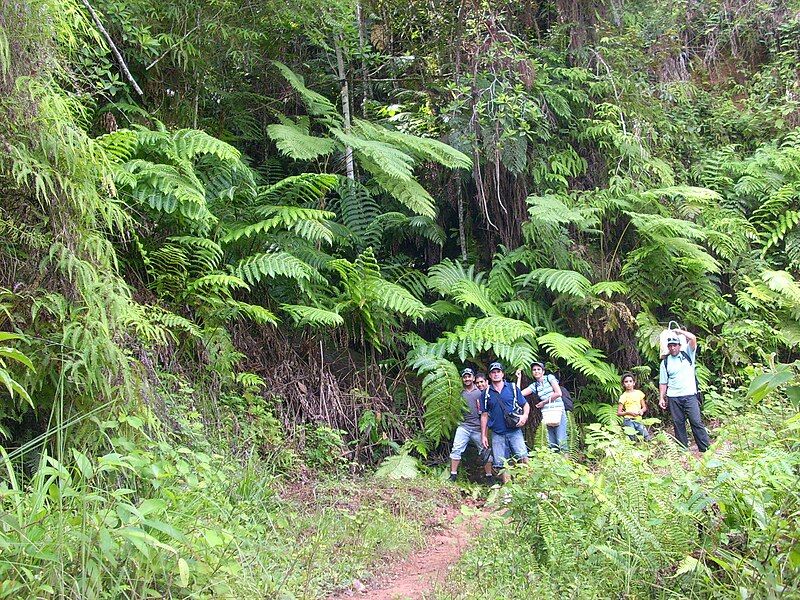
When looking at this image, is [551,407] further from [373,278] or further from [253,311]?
[253,311]

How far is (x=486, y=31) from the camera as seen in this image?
9.20 meters

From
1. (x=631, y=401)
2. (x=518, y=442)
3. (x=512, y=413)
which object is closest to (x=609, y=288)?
(x=631, y=401)

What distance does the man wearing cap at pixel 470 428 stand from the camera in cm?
738

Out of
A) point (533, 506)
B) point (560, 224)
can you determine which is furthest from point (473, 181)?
point (533, 506)

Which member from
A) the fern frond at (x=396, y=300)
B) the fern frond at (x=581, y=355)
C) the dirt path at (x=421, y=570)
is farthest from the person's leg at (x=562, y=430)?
the fern frond at (x=396, y=300)

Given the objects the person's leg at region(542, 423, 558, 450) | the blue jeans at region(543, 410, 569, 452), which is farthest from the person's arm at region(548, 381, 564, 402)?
the person's leg at region(542, 423, 558, 450)

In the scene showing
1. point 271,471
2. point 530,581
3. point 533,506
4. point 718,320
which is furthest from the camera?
point 718,320

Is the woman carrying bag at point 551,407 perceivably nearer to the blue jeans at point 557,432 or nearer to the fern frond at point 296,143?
the blue jeans at point 557,432

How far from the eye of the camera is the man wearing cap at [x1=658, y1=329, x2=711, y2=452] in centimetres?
729

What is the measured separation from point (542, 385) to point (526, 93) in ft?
12.5

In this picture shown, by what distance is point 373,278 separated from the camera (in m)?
7.45

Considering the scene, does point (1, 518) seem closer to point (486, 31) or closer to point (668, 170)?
point (486, 31)

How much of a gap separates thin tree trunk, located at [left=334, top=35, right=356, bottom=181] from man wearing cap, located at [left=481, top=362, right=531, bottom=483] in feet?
9.85

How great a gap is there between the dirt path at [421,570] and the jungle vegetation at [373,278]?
19 cm
